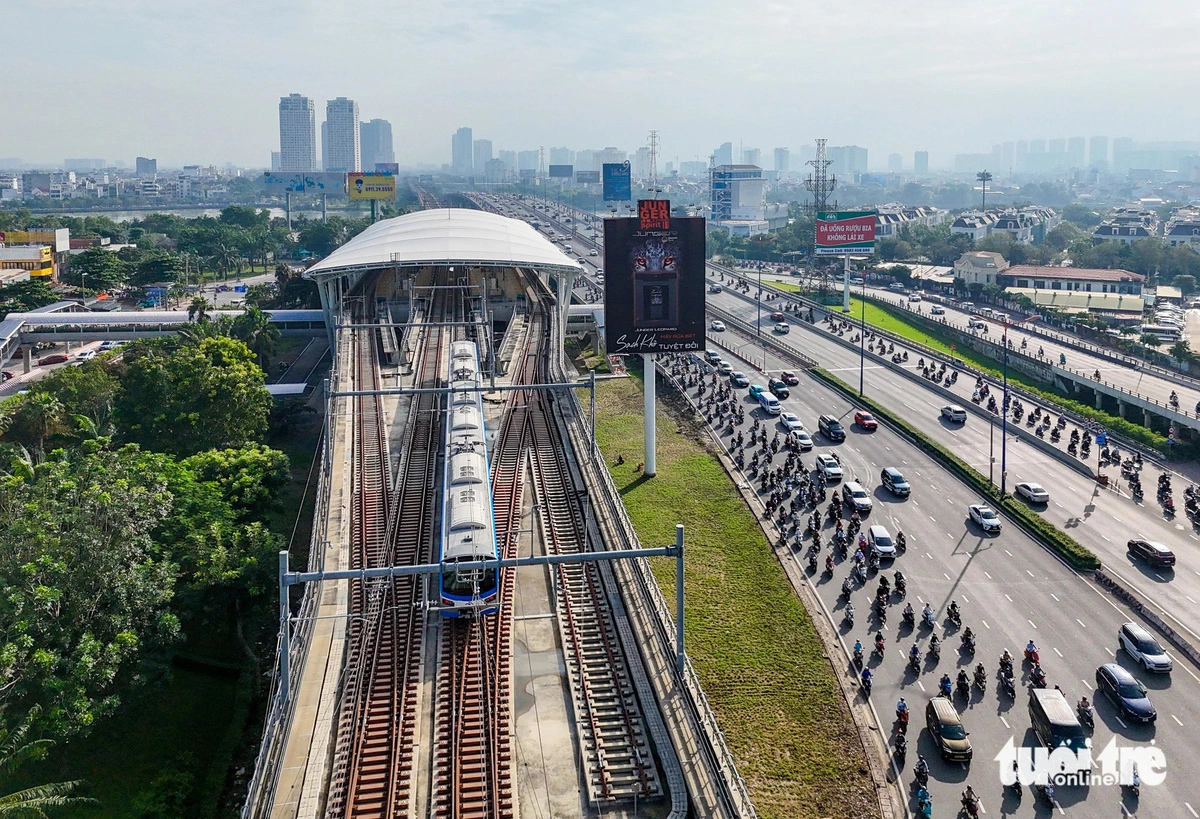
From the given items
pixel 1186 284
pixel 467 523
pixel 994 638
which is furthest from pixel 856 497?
pixel 1186 284

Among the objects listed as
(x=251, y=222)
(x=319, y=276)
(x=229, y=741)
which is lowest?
(x=229, y=741)

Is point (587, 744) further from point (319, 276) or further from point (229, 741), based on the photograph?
point (319, 276)

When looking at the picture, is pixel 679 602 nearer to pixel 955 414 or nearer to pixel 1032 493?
pixel 1032 493

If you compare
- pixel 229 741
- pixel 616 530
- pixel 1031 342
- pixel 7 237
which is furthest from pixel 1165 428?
pixel 7 237

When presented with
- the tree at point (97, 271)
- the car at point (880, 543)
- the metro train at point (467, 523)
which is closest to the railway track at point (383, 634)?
the metro train at point (467, 523)

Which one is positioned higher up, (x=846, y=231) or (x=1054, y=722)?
(x=846, y=231)

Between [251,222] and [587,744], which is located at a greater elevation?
[251,222]
